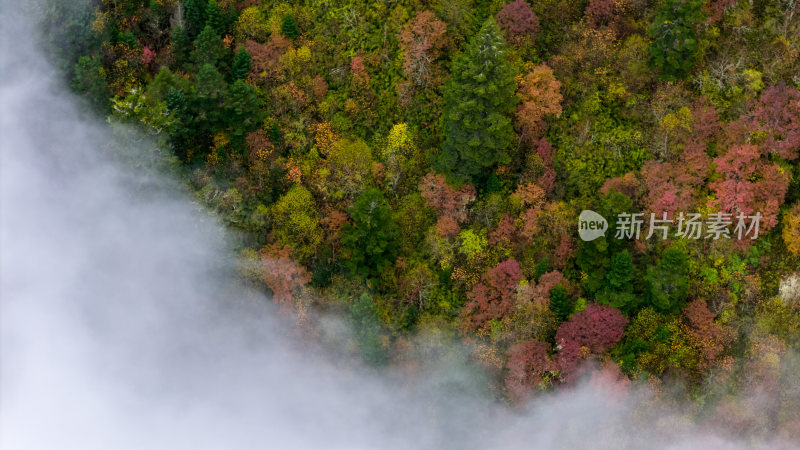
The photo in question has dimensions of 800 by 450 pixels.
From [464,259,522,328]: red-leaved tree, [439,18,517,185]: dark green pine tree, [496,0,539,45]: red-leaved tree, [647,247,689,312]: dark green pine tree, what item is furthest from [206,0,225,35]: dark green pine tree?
[647,247,689,312]: dark green pine tree

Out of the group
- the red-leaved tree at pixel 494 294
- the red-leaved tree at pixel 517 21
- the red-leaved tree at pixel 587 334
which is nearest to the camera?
the red-leaved tree at pixel 587 334

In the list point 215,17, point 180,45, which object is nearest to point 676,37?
point 215,17

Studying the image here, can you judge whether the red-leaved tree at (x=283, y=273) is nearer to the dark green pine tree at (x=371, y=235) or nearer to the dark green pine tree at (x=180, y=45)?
the dark green pine tree at (x=371, y=235)

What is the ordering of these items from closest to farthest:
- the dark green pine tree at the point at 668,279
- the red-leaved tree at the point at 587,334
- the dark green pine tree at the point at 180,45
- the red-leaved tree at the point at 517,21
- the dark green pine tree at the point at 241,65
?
the dark green pine tree at the point at 668,279, the red-leaved tree at the point at 587,334, the red-leaved tree at the point at 517,21, the dark green pine tree at the point at 241,65, the dark green pine tree at the point at 180,45

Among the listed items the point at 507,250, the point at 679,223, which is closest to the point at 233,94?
the point at 507,250

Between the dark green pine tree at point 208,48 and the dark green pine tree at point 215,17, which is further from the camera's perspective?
the dark green pine tree at point 215,17

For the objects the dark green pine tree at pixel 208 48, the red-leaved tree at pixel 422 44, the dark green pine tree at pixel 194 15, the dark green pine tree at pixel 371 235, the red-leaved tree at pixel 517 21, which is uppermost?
the dark green pine tree at pixel 194 15

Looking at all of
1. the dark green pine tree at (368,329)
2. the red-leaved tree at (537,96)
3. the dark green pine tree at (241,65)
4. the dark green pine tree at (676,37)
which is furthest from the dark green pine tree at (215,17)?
the dark green pine tree at (676,37)
